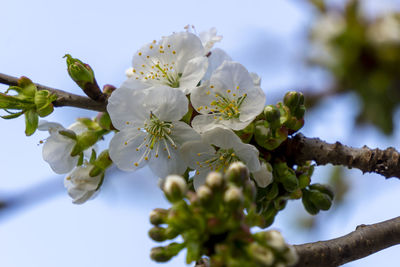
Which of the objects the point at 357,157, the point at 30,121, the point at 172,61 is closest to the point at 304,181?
the point at 357,157

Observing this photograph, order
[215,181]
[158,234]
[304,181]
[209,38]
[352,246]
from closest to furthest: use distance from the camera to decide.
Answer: [215,181] < [158,234] < [352,246] < [304,181] < [209,38]

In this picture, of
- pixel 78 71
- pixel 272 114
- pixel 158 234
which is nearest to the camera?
pixel 158 234

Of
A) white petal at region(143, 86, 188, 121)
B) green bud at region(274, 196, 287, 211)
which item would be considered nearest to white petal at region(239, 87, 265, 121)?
white petal at region(143, 86, 188, 121)

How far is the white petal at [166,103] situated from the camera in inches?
60.7

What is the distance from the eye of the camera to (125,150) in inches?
65.0

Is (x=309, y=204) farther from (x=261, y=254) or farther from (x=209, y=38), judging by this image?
(x=261, y=254)

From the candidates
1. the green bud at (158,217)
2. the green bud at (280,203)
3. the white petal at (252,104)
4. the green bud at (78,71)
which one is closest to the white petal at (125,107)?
the green bud at (78,71)

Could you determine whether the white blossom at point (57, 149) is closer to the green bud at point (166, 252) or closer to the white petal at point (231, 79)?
the white petal at point (231, 79)

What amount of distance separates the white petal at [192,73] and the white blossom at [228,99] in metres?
0.04

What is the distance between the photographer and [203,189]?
3.43ft

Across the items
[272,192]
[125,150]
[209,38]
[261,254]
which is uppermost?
[209,38]

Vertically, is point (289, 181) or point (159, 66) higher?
point (159, 66)

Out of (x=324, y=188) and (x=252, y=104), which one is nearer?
(x=252, y=104)

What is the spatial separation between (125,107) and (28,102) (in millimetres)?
359
